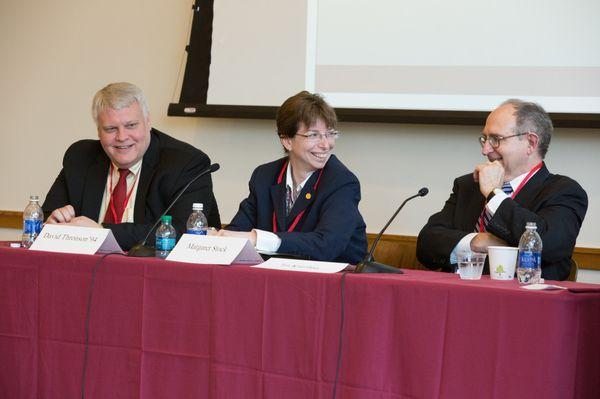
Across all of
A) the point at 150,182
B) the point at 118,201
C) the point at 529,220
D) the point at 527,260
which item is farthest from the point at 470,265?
the point at 118,201

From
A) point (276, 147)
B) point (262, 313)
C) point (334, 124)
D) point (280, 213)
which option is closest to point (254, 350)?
point (262, 313)

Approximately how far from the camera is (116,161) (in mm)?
3576

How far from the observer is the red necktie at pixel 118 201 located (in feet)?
11.6

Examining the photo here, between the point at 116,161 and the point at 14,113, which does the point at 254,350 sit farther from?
the point at 14,113

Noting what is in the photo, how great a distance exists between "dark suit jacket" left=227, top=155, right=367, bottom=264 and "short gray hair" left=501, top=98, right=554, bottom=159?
2.10 feet

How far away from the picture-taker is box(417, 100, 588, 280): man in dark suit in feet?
9.41

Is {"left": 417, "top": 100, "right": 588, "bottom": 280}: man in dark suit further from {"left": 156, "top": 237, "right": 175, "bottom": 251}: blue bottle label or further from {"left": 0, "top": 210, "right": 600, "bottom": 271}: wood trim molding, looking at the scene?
{"left": 156, "top": 237, "right": 175, "bottom": 251}: blue bottle label

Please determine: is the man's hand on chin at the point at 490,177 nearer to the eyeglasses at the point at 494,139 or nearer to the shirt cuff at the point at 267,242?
the eyeglasses at the point at 494,139

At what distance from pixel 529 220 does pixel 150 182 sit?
1.52 meters

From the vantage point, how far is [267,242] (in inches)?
115

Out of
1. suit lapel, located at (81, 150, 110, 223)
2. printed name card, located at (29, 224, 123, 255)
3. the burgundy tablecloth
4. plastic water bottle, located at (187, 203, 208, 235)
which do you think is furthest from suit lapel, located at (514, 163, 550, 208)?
suit lapel, located at (81, 150, 110, 223)

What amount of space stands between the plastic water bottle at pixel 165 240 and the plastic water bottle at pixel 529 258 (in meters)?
1.08

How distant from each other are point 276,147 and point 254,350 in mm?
2343

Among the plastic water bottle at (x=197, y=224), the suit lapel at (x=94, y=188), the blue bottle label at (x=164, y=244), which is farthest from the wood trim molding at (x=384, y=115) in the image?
the blue bottle label at (x=164, y=244)
